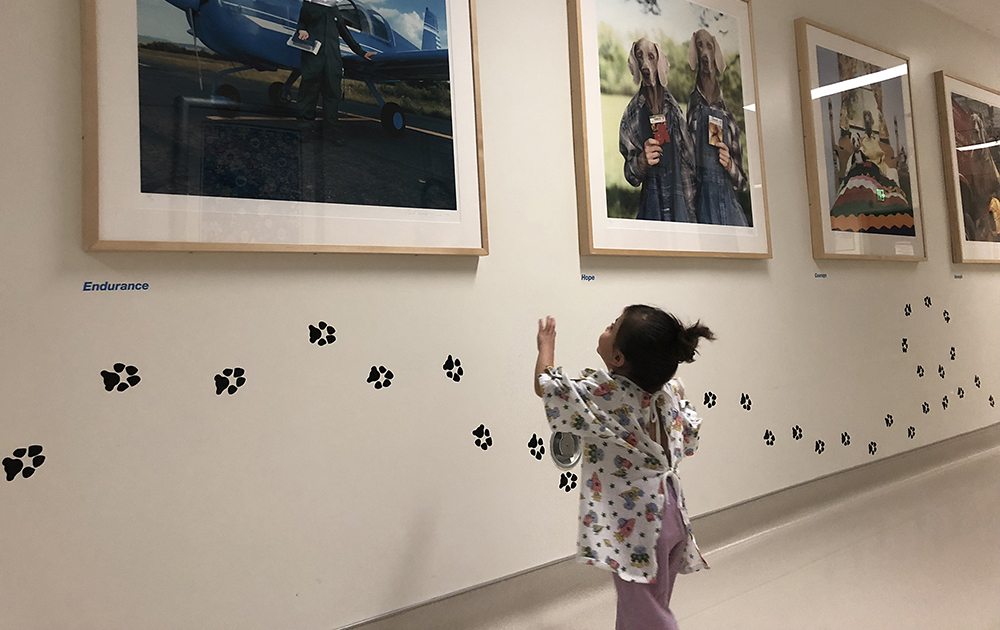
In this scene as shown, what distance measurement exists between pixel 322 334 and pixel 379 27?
2.56 ft

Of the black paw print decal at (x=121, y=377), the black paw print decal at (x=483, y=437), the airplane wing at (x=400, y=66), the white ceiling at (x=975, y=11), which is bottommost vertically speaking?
the black paw print decal at (x=483, y=437)

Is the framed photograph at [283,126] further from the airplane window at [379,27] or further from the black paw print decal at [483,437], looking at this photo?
the black paw print decal at [483,437]

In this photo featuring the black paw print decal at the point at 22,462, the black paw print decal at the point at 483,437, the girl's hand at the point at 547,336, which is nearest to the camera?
the black paw print decal at the point at 22,462

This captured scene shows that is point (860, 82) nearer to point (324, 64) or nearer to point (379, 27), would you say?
point (379, 27)

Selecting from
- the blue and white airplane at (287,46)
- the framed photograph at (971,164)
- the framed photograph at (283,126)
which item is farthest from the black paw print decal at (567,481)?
the framed photograph at (971,164)

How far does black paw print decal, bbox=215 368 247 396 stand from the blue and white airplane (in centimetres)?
58

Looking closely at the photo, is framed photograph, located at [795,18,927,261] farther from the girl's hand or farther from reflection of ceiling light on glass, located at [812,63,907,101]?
the girl's hand

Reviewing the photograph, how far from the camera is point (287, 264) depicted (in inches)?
61.0

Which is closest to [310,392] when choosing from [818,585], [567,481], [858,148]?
[567,481]

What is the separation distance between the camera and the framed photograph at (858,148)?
2.82 metres

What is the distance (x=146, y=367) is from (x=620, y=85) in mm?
1600

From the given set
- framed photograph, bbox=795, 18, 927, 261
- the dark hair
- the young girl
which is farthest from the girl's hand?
framed photograph, bbox=795, 18, 927, 261

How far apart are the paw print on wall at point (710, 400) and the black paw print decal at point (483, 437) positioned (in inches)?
35.0

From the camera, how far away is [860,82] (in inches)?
120
